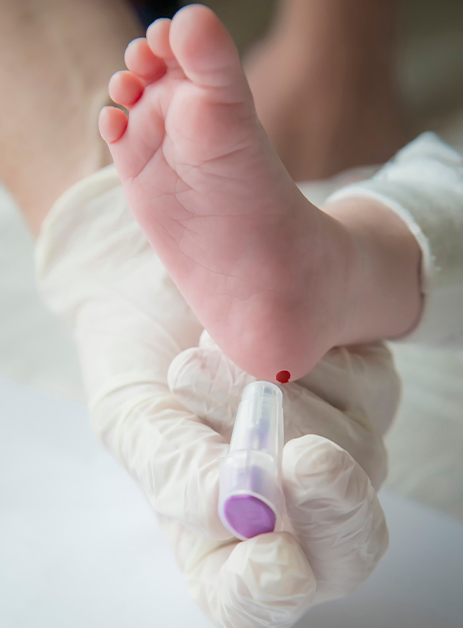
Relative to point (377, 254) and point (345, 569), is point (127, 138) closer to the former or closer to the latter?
point (377, 254)

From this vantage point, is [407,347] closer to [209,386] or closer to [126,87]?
[209,386]

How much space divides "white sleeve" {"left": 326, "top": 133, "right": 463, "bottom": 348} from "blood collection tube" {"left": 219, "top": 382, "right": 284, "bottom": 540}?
1.01 ft

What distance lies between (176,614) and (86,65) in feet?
2.61

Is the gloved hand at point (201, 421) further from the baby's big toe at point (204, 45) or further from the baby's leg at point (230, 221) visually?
the baby's big toe at point (204, 45)

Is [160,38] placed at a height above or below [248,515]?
above

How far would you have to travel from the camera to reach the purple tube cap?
0.31 meters

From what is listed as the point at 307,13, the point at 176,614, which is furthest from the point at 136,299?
the point at 307,13

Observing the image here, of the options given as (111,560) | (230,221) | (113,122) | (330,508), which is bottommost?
(111,560)

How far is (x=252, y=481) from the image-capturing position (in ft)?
1.00

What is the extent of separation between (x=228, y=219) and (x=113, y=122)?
125 mm

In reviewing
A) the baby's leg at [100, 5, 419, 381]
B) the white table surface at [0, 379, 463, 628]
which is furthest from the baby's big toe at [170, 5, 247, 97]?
the white table surface at [0, 379, 463, 628]

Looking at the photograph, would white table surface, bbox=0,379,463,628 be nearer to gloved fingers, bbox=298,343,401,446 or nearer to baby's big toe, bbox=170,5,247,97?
gloved fingers, bbox=298,343,401,446

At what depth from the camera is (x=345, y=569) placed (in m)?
0.37

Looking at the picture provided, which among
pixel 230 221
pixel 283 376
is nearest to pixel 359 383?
pixel 283 376
